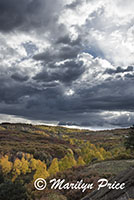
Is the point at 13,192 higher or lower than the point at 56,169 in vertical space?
higher

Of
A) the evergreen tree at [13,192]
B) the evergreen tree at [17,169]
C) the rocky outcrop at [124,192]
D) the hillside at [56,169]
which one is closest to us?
the rocky outcrop at [124,192]

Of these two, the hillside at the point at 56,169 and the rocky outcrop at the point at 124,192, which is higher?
the rocky outcrop at the point at 124,192

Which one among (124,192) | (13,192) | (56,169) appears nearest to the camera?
(124,192)

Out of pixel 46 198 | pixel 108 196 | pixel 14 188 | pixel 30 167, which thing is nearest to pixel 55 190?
pixel 46 198

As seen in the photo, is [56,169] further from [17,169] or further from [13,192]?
[13,192]

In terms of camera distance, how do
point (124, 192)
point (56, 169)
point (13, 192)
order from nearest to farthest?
point (124, 192) → point (13, 192) → point (56, 169)

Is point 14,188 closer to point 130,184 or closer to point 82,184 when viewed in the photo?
point 82,184

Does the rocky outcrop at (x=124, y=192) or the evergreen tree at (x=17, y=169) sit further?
the evergreen tree at (x=17, y=169)

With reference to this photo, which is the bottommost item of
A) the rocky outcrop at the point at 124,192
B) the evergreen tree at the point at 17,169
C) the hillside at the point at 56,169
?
the evergreen tree at the point at 17,169

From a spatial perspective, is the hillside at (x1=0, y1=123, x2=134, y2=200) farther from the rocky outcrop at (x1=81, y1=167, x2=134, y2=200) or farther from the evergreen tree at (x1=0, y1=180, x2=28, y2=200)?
the rocky outcrop at (x1=81, y1=167, x2=134, y2=200)
